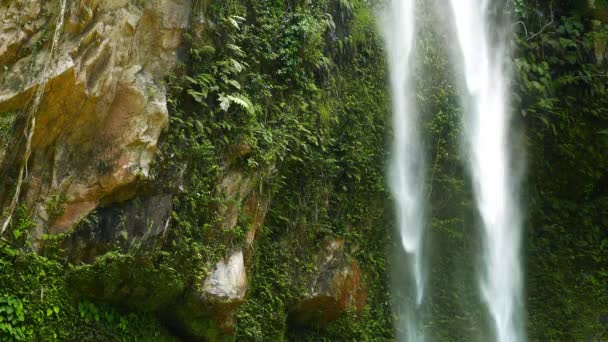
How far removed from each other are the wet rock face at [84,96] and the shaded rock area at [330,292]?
127 inches

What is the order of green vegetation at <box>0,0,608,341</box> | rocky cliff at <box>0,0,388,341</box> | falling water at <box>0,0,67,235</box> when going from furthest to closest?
green vegetation at <box>0,0,608,341</box> → rocky cliff at <box>0,0,388,341</box> → falling water at <box>0,0,67,235</box>

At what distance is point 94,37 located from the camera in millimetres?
5551

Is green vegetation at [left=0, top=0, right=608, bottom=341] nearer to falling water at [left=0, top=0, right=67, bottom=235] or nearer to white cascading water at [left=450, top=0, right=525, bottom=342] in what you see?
falling water at [left=0, top=0, right=67, bottom=235]

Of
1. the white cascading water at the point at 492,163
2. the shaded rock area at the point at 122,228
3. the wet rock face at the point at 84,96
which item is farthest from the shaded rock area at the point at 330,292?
the wet rock face at the point at 84,96

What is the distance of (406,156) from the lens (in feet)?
33.3

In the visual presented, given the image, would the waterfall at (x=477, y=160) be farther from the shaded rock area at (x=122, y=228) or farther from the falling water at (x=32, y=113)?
the falling water at (x=32, y=113)

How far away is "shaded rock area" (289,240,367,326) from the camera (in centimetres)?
791

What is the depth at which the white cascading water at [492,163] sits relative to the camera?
10195mm

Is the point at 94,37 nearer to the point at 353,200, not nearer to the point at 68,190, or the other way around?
the point at 68,190

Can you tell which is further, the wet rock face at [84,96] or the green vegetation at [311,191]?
the green vegetation at [311,191]

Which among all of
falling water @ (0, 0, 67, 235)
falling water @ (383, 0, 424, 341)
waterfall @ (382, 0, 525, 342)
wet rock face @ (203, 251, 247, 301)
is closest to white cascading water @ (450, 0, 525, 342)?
waterfall @ (382, 0, 525, 342)

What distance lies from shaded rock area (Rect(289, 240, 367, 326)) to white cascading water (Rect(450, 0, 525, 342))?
305 centimetres

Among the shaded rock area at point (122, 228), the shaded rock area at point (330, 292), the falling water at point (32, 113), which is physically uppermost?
the falling water at point (32, 113)

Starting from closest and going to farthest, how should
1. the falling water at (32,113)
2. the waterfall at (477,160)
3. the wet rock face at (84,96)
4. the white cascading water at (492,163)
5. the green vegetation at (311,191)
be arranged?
1. the falling water at (32,113)
2. the wet rock face at (84,96)
3. the green vegetation at (311,191)
4. the waterfall at (477,160)
5. the white cascading water at (492,163)
